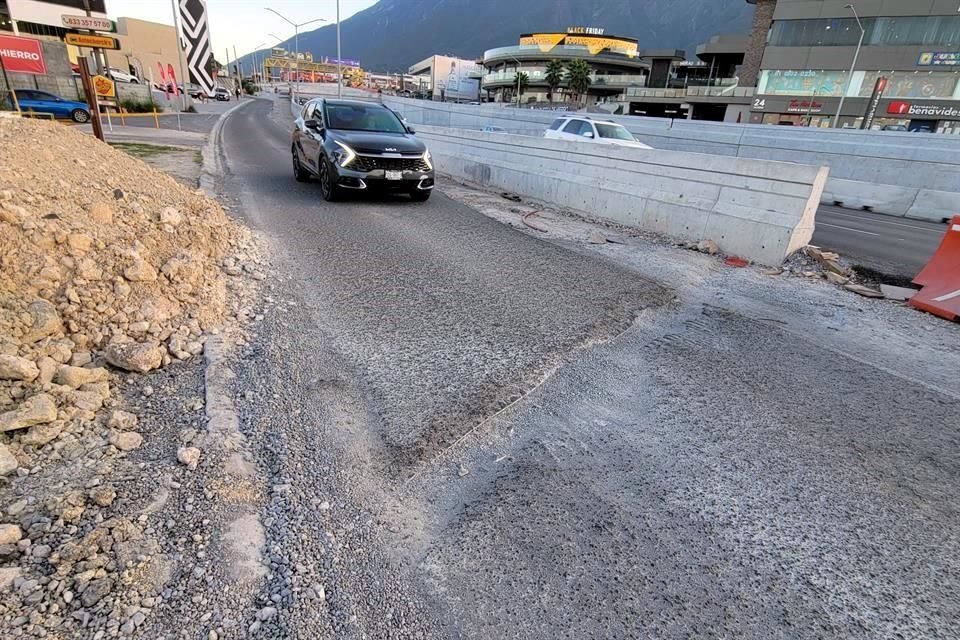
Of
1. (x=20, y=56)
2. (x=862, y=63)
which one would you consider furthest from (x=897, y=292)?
(x=862, y=63)

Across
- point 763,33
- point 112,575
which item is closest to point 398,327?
point 112,575

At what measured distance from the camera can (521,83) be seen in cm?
9625

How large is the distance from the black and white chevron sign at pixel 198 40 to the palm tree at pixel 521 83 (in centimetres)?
8875

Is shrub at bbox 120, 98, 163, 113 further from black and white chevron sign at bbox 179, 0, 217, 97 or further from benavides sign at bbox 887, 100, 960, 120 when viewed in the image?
benavides sign at bbox 887, 100, 960, 120

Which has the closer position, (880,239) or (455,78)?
(880,239)

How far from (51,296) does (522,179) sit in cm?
992

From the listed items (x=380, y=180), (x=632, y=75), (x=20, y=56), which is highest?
(x=632, y=75)

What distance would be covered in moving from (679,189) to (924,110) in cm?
5624

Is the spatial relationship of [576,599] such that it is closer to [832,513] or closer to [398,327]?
[832,513]

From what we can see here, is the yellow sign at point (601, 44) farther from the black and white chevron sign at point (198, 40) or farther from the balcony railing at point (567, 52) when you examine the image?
the black and white chevron sign at point (198, 40)

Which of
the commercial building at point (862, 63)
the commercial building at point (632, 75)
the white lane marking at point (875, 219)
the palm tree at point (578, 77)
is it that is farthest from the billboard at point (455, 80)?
the white lane marking at point (875, 219)

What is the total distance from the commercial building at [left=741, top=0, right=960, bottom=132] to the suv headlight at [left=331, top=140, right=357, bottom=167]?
5142cm

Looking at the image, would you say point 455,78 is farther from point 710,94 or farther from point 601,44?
point 710,94

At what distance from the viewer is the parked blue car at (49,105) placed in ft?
79.5
